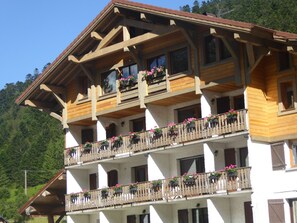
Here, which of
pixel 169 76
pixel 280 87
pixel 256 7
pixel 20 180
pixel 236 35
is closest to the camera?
pixel 236 35

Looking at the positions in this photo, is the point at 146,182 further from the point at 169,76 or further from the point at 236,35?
the point at 236,35

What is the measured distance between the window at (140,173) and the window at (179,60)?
21.0 feet

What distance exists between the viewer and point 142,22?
36812 millimetres

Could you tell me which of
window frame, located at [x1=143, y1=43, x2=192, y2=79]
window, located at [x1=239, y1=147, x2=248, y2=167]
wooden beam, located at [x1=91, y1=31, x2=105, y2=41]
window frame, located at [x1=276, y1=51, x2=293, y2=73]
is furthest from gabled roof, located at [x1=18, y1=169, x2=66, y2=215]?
window frame, located at [x1=276, y1=51, x2=293, y2=73]

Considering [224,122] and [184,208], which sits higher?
[224,122]

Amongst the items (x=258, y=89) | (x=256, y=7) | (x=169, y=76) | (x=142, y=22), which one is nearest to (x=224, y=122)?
(x=258, y=89)

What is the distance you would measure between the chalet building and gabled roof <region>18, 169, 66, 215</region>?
1.65 metres

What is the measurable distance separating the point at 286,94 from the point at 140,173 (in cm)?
1069

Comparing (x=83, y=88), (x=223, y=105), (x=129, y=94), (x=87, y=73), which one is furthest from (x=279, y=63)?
(x=83, y=88)

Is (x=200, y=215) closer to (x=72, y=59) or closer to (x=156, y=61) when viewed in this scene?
(x=156, y=61)

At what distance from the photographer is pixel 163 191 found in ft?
117

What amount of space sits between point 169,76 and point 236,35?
6.35 m

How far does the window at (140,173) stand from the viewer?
3950 centimetres

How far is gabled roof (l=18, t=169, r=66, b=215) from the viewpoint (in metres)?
43.4
